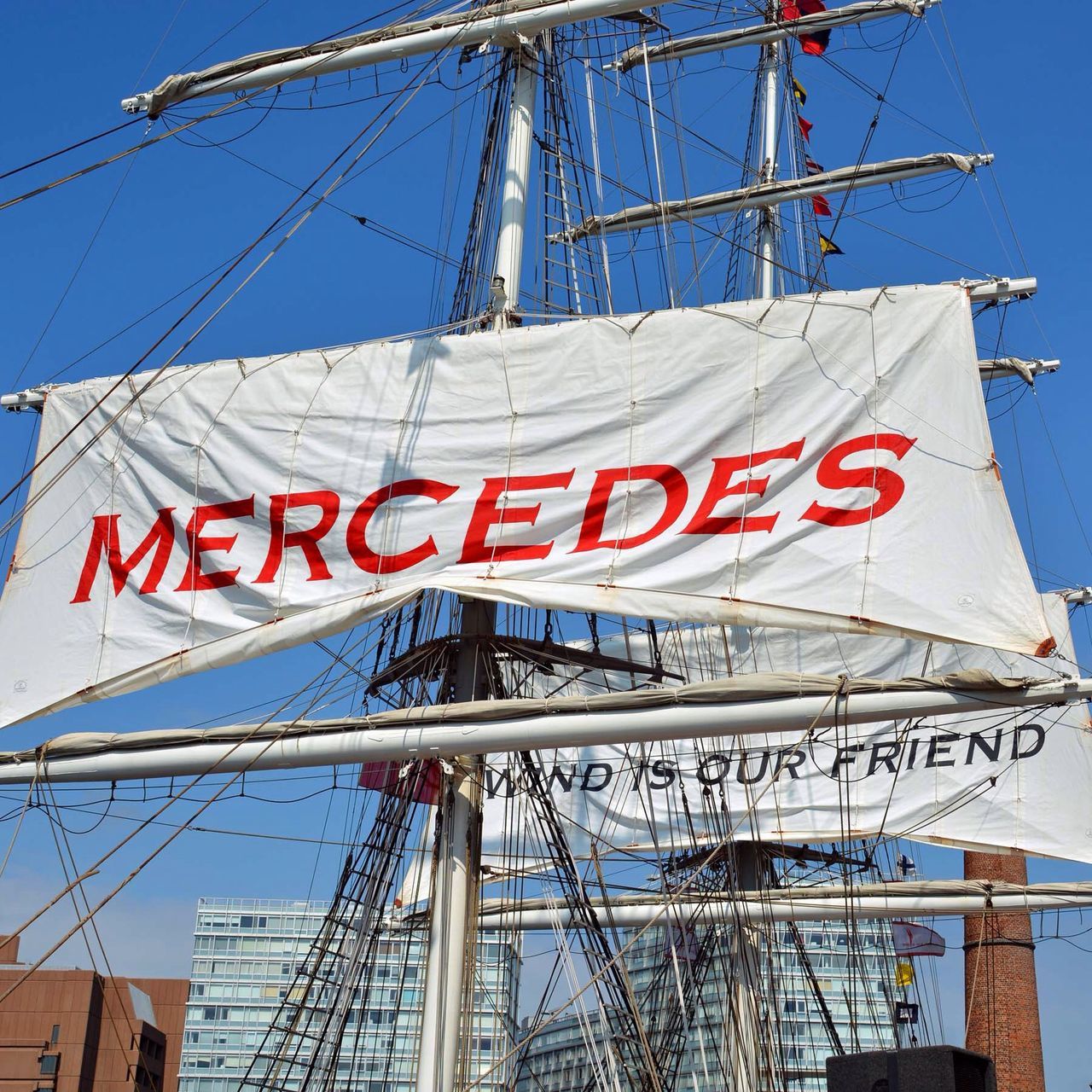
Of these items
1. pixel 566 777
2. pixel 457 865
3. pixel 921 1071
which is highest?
pixel 566 777

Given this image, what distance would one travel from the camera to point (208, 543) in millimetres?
14352

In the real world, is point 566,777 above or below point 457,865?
above

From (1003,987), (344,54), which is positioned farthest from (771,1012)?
(344,54)

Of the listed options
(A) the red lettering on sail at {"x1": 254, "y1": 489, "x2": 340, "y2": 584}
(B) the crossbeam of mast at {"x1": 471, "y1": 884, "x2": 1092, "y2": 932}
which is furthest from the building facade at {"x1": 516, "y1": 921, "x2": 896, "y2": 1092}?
(A) the red lettering on sail at {"x1": 254, "y1": 489, "x2": 340, "y2": 584}

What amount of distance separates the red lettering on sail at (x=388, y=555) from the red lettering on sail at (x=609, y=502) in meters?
1.33

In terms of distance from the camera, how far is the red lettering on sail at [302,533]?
1403 cm

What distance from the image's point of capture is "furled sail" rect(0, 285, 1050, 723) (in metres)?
12.8

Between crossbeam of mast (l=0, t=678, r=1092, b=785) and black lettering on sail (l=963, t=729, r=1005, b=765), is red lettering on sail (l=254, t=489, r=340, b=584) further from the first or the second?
black lettering on sail (l=963, t=729, r=1005, b=765)

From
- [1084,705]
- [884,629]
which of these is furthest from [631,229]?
[884,629]

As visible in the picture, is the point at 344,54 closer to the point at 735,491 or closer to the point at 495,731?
the point at 735,491

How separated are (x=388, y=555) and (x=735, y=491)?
3143 millimetres

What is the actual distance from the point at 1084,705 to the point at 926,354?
39.7 ft

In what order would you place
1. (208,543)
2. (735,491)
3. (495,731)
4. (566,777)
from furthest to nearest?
(566,777)
(208,543)
(735,491)
(495,731)

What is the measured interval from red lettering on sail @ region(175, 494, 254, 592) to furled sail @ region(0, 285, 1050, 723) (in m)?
0.02
